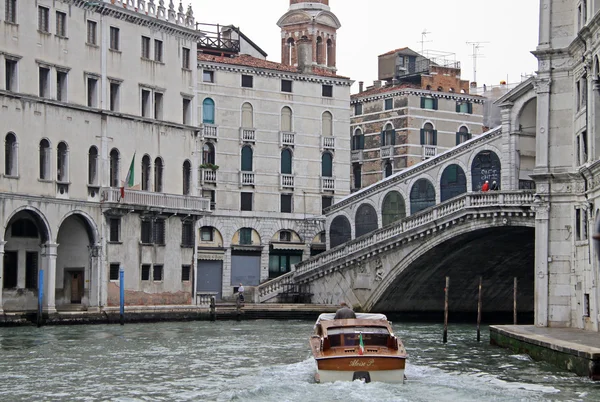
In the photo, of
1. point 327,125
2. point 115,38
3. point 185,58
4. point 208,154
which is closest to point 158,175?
point 185,58

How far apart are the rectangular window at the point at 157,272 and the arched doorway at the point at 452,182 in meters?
13.4

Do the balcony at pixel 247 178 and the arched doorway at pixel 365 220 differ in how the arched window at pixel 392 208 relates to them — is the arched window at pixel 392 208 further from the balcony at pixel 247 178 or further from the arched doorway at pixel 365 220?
the balcony at pixel 247 178

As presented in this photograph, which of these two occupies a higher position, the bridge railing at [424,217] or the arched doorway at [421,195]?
the arched doorway at [421,195]

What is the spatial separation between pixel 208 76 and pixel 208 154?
3583 millimetres

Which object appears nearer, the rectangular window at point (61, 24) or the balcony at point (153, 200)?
the rectangular window at point (61, 24)

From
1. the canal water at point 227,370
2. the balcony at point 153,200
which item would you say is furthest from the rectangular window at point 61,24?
the canal water at point 227,370

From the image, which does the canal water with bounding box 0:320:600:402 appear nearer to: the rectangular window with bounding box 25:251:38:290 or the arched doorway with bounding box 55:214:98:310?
the rectangular window with bounding box 25:251:38:290

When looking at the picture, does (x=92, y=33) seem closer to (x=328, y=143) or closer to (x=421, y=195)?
(x=328, y=143)

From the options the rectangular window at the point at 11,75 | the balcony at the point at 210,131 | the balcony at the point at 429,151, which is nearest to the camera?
the rectangular window at the point at 11,75

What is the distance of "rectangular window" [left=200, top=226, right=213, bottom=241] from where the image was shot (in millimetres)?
63028

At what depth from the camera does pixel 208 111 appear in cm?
6331

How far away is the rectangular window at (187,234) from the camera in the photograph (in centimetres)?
5612

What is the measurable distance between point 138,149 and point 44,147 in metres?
5.39

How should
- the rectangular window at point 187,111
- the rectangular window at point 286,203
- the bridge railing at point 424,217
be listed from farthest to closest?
the rectangular window at point 286,203
the rectangular window at point 187,111
the bridge railing at point 424,217
